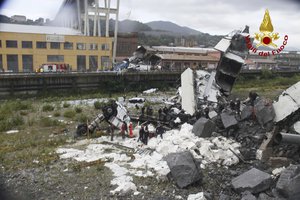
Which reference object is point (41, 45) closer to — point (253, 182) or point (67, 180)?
point (67, 180)

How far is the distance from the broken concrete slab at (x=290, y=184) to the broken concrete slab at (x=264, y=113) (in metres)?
3.25

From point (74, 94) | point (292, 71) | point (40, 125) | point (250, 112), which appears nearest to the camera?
point (250, 112)

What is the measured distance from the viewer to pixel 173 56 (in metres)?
36.2

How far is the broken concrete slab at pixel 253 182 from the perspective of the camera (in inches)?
229

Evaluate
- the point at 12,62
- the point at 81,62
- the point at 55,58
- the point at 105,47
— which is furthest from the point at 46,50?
the point at 105,47

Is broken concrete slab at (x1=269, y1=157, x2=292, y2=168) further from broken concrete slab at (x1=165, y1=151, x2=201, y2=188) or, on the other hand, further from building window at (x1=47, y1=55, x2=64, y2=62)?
building window at (x1=47, y1=55, x2=64, y2=62)

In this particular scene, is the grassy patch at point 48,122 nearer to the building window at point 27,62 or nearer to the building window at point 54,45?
the building window at point 27,62

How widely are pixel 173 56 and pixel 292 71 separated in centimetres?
1622

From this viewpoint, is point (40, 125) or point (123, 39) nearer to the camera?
point (40, 125)

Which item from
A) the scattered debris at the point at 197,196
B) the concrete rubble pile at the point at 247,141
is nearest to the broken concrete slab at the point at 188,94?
the concrete rubble pile at the point at 247,141

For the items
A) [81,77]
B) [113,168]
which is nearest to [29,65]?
[81,77]

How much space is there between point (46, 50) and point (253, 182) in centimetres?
3049

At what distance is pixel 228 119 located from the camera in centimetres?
954

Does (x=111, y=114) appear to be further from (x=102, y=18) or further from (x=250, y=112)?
(x=102, y=18)
